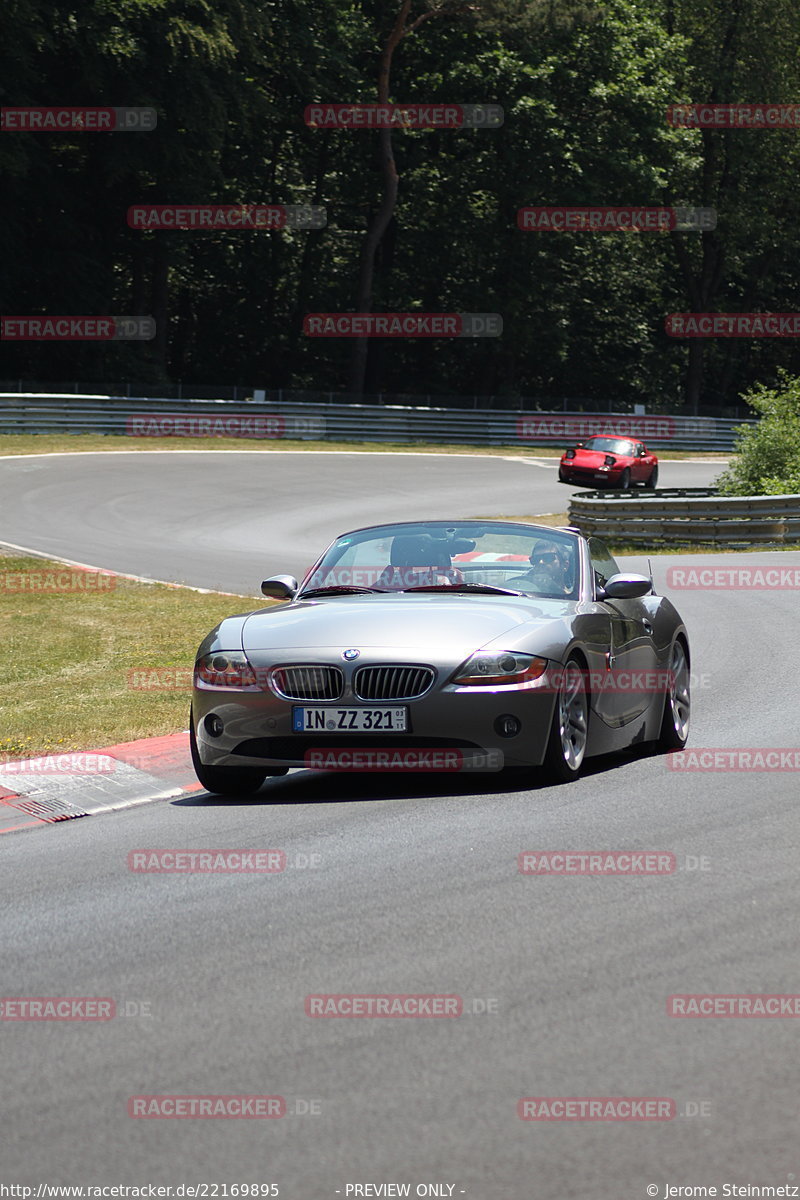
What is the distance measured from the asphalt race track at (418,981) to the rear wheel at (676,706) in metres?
0.44

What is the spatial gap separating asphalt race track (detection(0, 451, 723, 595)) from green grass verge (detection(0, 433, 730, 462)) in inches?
51.5

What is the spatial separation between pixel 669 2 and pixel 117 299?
89.6 feet

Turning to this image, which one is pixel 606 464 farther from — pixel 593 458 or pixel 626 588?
pixel 626 588

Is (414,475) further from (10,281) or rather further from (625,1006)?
(625,1006)

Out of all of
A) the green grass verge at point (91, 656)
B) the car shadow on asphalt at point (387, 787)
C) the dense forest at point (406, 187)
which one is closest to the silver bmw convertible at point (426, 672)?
the car shadow on asphalt at point (387, 787)

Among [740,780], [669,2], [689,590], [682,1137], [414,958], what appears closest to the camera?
[682,1137]

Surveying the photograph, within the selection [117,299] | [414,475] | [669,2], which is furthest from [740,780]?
[669,2]

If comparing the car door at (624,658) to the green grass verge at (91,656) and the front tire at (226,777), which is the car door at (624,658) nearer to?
the front tire at (226,777)

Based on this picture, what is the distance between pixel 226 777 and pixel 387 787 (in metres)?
0.87

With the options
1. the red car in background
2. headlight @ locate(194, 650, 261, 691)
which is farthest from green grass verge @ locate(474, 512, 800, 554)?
headlight @ locate(194, 650, 261, 691)

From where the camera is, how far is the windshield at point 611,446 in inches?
1687

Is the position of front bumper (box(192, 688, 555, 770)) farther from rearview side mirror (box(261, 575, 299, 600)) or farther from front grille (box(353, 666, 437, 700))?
rearview side mirror (box(261, 575, 299, 600))

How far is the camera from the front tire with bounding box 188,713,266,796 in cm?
850

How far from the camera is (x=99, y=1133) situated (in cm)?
398
